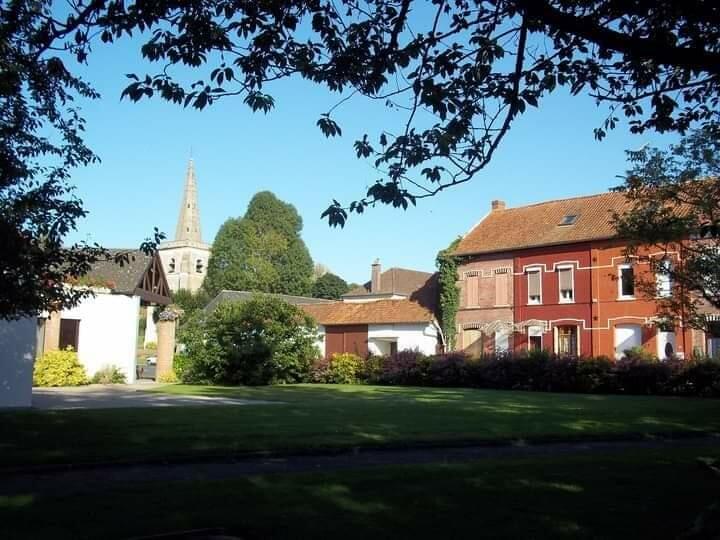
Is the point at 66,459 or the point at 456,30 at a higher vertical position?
the point at 456,30

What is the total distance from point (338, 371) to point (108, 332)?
10.9 m

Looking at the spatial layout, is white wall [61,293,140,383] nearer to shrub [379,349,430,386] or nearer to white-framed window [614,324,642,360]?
shrub [379,349,430,386]

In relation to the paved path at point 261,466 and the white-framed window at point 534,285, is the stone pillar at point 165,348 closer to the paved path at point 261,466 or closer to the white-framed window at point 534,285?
the white-framed window at point 534,285

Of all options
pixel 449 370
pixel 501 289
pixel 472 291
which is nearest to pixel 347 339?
pixel 472 291

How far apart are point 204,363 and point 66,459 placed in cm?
2361

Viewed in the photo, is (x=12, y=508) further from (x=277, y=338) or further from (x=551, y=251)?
(x=551, y=251)

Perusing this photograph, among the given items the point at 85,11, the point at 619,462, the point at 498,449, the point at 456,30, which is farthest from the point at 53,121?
the point at 619,462

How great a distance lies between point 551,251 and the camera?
39375 millimetres

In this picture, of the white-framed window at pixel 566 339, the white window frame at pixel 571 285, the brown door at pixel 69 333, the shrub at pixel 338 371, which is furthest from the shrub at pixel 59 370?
the white window frame at pixel 571 285

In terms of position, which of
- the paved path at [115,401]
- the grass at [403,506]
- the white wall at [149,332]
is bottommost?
the paved path at [115,401]

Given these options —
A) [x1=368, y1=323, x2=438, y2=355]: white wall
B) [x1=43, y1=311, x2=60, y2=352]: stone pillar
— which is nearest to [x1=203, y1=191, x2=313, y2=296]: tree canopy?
[x1=368, y1=323, x2=438, y2=355]: white wall

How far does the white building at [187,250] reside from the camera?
389 feet

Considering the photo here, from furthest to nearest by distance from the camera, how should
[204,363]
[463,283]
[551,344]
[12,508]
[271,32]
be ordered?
[463,283]
[551,344]
[204,363]
[271,32]
[12,508]

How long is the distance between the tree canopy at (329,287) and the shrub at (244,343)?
5623 centimetres
